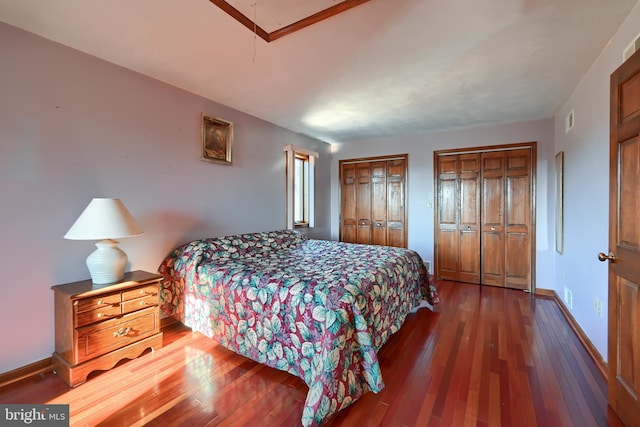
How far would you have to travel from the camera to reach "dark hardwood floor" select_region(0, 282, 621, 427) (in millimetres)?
1566

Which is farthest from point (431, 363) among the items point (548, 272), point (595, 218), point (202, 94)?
point (202, 94)

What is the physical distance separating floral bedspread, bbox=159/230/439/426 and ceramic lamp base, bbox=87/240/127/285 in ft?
1.86

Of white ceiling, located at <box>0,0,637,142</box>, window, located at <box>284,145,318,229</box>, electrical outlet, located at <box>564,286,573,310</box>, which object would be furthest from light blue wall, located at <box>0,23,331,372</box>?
electrical outlet, located at <box>564,286,573,310</box>

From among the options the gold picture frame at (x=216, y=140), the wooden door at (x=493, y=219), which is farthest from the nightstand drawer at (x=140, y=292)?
the wooden door at (x=493, y=219)

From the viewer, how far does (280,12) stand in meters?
1.72

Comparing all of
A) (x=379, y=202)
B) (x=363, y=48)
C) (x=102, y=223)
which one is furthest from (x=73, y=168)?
(x=379, y=202)

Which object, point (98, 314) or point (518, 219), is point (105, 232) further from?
point (518, 219)

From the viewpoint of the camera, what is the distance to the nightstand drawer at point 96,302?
→ 6.10 feet

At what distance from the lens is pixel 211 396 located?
175 cm

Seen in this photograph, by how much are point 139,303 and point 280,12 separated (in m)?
2.31

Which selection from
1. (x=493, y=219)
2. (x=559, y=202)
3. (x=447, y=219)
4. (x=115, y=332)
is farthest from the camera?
(x=447, y=219)

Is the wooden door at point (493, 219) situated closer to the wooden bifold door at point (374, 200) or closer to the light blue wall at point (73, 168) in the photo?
the wooden bifold door at point (374, 200)

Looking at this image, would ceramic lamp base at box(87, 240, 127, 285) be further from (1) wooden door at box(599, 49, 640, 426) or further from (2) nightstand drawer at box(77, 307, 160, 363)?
(1) wooden door at box(599, 49, 640, 426)

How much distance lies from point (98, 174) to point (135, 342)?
4.51ft
